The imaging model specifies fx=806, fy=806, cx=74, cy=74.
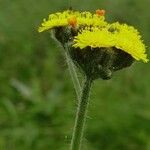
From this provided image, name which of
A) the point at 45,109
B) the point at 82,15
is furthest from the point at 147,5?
the point at 82,15

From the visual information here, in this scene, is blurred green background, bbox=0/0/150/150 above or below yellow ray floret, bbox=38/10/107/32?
above

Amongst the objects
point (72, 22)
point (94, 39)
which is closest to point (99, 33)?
point (94, 39)

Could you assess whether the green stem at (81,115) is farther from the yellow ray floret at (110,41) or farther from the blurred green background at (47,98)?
the blurred green background at (47,98)

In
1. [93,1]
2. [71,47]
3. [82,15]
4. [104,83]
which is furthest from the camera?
[93,1]

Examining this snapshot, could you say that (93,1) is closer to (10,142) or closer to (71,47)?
(10,142)

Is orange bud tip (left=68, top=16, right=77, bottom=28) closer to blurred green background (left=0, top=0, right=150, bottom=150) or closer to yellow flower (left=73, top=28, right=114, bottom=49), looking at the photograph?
yellow flower (left=73, top=28, right=114, bottom=49)

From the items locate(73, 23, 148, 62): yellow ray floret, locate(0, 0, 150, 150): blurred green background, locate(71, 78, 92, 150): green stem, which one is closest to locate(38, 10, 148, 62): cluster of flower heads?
locate(73, 23, 148, 62): yellow ray floret

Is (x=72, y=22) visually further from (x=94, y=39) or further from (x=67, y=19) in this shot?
(x=94, y=39)
